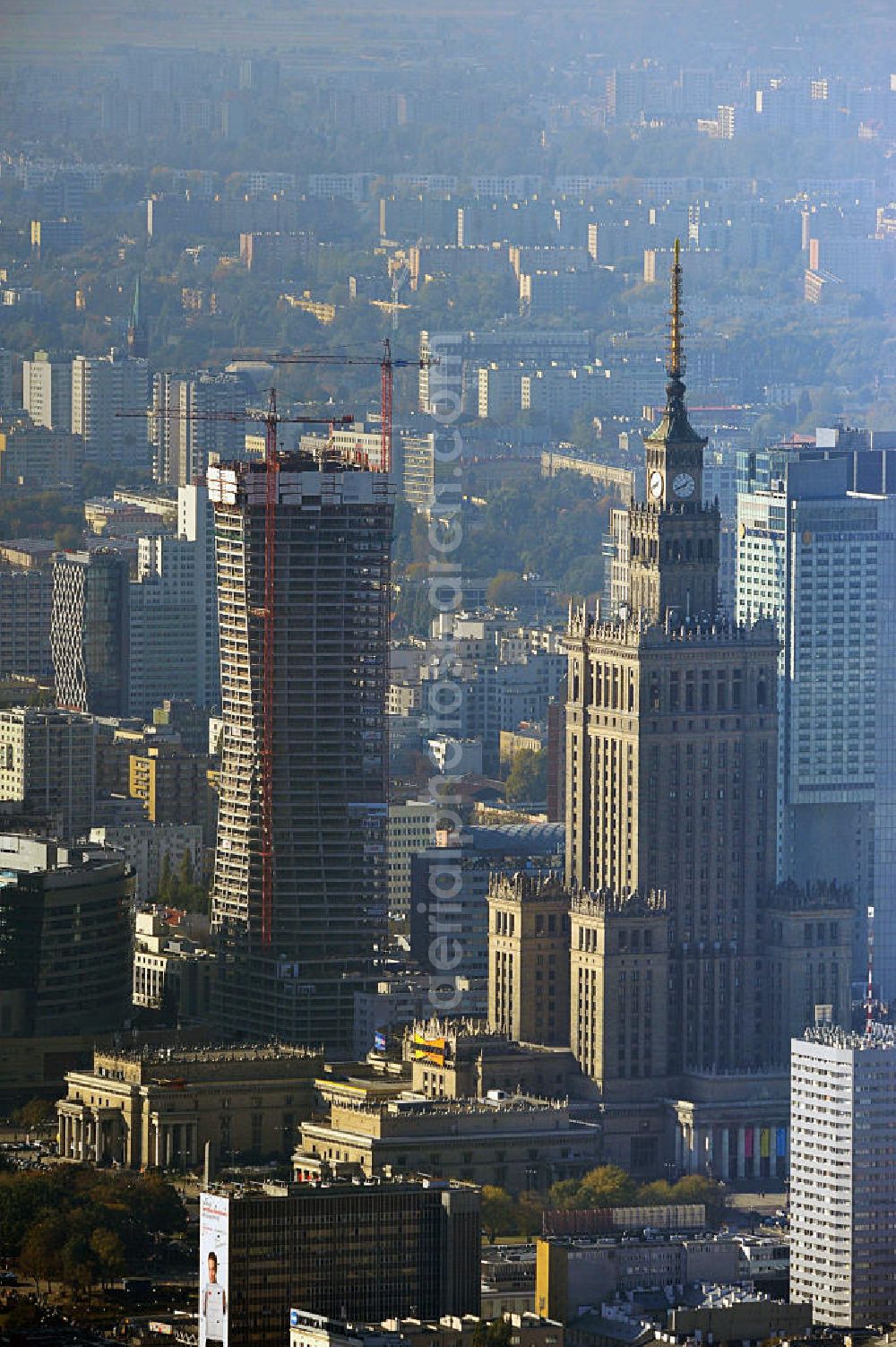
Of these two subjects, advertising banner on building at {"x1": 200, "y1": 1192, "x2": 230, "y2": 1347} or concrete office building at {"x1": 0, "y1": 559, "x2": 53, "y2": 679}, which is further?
concrete office building at {"x1": 0, "y1": 559, "x2": 53, "y2": 679}

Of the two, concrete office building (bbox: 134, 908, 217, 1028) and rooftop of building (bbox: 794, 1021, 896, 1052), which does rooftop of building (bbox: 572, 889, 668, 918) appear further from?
concrete office building (bbox: 134, 908, 217, 1028)

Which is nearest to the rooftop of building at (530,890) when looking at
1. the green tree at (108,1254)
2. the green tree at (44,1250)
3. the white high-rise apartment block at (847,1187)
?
the white high-rise apartment block at (847,1187)

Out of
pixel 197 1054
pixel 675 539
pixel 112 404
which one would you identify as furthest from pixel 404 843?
pixel 112 404

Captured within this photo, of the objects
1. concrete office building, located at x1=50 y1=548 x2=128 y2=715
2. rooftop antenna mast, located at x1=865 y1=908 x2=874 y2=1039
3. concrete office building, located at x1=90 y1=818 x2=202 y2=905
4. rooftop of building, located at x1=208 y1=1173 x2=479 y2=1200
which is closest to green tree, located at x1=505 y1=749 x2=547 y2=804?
concrete office building, located at x1=90 y1=818 x2=202 y2=905

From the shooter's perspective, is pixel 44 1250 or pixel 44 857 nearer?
pixel 44 1250

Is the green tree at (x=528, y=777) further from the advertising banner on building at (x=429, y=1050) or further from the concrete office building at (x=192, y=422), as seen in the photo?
the advertising banner on building at (x=429, y=1050)

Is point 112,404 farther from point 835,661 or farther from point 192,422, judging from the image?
point 835,661
